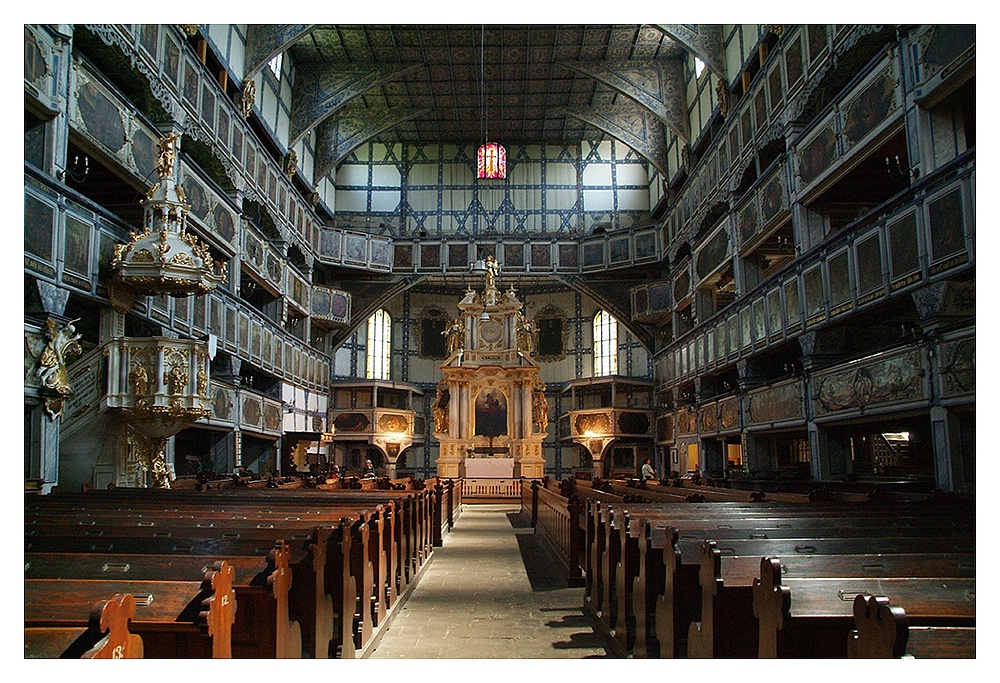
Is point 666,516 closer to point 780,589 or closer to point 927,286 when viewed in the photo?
point 780,589

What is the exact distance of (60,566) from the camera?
451 cm

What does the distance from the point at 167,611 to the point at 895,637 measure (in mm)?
3155

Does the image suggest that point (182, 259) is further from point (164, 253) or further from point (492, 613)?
point (492, 613)

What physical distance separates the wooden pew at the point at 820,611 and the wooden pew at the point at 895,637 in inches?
6.1

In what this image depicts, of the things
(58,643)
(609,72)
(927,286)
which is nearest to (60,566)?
(58,643)

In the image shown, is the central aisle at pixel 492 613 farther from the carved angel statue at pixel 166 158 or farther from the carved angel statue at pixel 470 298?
the carved angel statue at pixel 470 298

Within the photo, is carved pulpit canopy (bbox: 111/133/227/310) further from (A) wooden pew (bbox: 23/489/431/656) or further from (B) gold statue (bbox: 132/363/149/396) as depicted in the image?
(A) wooden pew (bbox: 23/489/431/656)

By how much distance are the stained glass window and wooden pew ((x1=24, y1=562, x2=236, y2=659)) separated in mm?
33880

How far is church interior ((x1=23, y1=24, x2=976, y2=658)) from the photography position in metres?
5.27

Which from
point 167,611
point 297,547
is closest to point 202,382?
point 297,547

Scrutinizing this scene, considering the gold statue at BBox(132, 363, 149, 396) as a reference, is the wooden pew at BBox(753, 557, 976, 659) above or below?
below

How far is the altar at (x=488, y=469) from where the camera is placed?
29281mm

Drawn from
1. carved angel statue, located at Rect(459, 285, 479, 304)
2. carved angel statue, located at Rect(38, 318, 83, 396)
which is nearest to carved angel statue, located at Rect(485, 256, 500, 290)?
carved angel statue, located at Rect(459, 285, 479, 304)

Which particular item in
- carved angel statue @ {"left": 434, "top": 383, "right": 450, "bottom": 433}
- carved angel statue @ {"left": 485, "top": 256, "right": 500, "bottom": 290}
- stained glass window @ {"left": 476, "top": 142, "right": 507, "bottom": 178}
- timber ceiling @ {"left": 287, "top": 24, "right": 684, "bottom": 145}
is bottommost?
carved angel statue @ {"left": 434, "top": 383, "right": 450, "bottom": 433}
